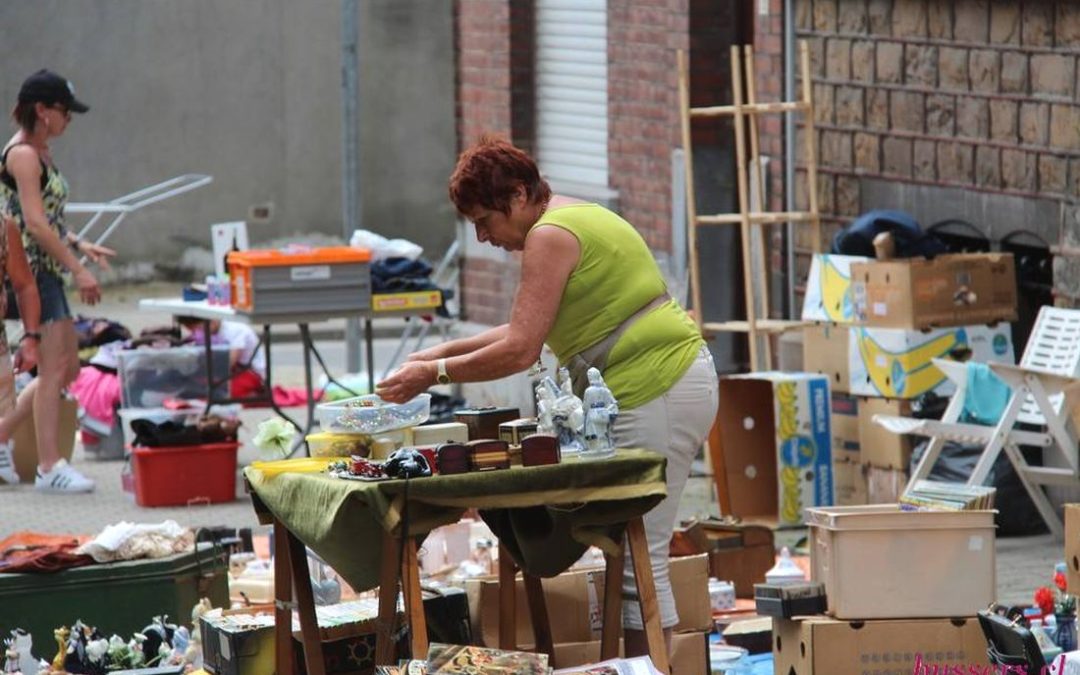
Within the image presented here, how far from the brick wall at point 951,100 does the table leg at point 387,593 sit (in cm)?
473

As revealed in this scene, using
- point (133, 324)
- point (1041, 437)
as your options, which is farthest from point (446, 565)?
point (133, 324)

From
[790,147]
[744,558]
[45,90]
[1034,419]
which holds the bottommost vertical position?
[744,558]

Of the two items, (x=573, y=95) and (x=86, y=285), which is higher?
(x=573, y=95)

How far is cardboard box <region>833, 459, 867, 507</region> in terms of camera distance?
33.9 ft

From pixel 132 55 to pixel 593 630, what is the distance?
1393 centimetres

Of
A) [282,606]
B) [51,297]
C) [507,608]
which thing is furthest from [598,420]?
[51,297]

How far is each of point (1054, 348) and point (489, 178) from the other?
3.81 metres

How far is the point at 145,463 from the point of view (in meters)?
10.8

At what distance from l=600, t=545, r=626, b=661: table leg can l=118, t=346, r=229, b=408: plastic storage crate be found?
18.5 feet

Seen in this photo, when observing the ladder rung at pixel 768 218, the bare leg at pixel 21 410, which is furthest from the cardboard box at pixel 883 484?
the bare leg at pixel 21 410

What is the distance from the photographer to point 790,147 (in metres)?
11.6

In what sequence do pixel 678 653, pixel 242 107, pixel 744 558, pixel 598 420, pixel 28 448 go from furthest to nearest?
pixel 242 107 < pixel 28 448 < pixel 744 558 < pixel 678 653 < pixel 598 420

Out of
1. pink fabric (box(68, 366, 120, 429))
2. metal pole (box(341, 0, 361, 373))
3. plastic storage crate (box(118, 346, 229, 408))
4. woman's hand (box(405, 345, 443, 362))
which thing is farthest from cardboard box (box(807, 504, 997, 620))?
metal pole (box(341, 0, 361, 373))

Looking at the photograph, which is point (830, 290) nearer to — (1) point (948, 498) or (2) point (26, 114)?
(1) point (948, 498)
